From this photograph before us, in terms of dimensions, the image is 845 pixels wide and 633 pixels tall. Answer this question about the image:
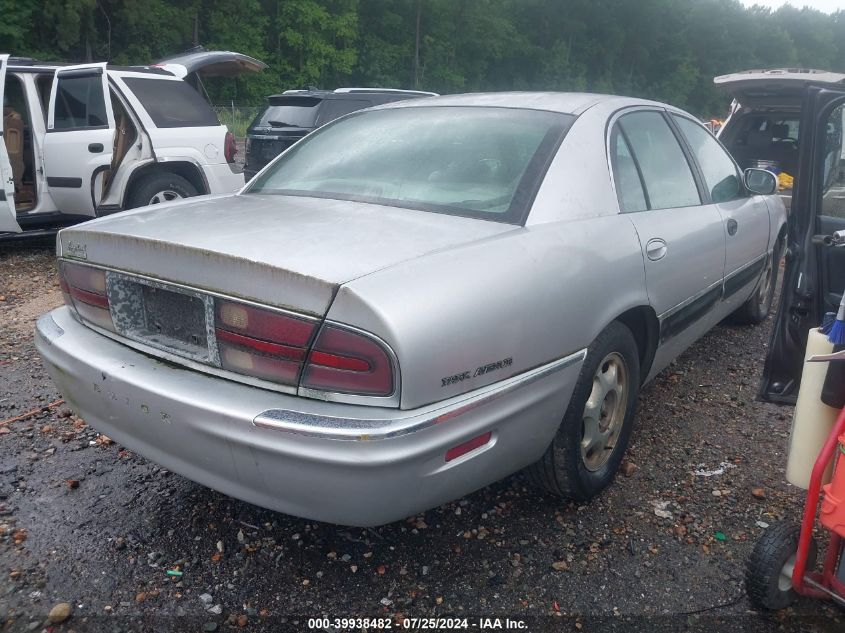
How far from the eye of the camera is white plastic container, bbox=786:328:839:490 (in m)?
2.06

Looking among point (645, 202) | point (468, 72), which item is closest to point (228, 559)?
point (645, 202)

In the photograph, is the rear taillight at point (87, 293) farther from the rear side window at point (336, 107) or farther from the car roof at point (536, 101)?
the rear side window at point (336, 107)

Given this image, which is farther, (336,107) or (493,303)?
→ (336,107)

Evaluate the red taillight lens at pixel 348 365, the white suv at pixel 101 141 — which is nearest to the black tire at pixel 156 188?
the white suv at pixel 101 141

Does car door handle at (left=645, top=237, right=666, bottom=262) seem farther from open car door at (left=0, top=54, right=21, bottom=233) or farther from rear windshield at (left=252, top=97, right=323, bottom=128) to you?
rear windshield at (left=252, top=97, right=323, bottom=128)

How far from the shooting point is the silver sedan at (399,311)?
6.19ft

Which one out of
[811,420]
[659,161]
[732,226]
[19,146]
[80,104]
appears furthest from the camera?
[19,146]

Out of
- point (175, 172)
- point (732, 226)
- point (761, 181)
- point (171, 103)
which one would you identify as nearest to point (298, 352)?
point (732, 226)

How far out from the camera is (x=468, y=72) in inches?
2012

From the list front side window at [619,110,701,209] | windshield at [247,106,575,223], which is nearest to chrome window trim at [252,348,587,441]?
windshield at [247,106,575,223]

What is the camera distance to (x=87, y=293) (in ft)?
8.17

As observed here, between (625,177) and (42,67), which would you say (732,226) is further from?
(42,67)

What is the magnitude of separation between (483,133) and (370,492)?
159 centimetres

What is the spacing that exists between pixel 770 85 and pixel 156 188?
5.79m
